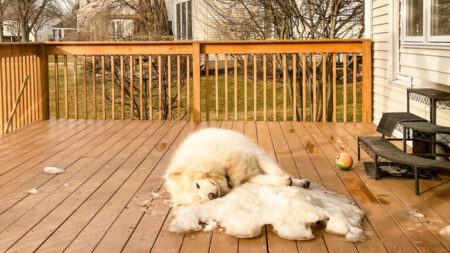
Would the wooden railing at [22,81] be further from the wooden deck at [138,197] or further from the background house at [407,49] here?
the background house at [407,49]

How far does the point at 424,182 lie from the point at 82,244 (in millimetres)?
2429

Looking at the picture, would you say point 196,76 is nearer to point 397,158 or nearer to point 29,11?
point 397,158

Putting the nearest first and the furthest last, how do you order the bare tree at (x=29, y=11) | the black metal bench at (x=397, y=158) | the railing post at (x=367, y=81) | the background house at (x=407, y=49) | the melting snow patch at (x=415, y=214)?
1. the melting snow patch at (x=415, y=214)
2. the black metal bench at (x=397, y=158)
3. the background house at (x=407, y=49)
4. the railing post at (x=367, y=81)
5. the bare tree at (x=29, y=11)

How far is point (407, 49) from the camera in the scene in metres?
5.04

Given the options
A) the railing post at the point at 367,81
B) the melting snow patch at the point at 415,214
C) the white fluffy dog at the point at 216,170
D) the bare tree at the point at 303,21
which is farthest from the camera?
the bare tree at the point at 303,21

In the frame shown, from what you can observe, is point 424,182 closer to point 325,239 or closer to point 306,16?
point 325,239

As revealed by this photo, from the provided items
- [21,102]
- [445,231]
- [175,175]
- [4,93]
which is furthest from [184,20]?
[445,231]

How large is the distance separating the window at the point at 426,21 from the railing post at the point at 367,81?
1148 mm

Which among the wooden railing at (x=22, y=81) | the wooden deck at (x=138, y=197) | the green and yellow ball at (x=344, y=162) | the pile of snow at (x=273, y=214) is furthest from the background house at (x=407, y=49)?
the wooden railing at (x=22, y=81)

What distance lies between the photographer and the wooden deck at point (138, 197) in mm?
2508

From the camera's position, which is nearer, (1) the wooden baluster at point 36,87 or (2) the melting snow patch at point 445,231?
(2) the melting snow patch at point 445,231

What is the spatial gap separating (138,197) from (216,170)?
0.61 meters

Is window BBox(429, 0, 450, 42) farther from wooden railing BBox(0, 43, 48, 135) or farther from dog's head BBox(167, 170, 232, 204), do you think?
wooden railing BBox(0, 43, 48, 135)

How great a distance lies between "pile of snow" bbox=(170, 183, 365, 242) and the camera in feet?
8.52
